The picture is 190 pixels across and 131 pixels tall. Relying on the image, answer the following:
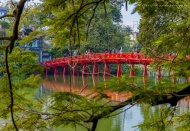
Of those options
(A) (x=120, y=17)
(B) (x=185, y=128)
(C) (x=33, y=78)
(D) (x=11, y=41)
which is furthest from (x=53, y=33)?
(A) (x=120, y=17)

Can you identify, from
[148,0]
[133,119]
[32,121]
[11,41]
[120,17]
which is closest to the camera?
[11,41]

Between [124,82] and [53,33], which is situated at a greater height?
[53,33]

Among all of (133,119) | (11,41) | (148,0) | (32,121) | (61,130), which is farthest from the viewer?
(133,119)

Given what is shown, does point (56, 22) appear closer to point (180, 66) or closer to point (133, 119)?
point (180, 66)

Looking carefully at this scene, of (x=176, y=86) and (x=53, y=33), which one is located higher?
(x=53, y=33)

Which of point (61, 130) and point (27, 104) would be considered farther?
point (61, 130)

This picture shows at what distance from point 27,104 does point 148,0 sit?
69cm

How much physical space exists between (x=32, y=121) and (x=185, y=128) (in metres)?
0.67

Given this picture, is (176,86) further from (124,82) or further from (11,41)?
(11,41)

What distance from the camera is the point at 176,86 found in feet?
4.59

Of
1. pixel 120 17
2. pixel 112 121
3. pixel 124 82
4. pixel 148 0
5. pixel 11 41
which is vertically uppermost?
pixel 120 17

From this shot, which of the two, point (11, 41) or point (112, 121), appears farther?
point (112, 121)

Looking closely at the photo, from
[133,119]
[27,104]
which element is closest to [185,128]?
[27,104]

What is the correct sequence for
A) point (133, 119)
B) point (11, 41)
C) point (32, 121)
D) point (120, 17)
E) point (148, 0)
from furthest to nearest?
point (120, 17) < point (133, 119) < point (148, 0) < point (32, 121) < point (11, 41)
